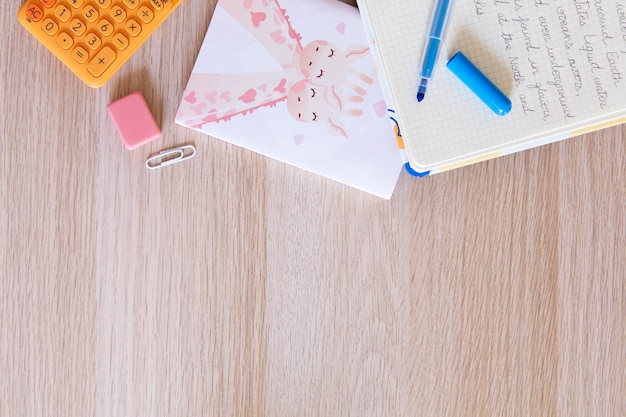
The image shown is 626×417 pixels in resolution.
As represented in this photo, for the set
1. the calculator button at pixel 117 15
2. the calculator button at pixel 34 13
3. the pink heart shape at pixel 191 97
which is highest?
the calculator button at pixel 34 13

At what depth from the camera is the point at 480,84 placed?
0.55 metres

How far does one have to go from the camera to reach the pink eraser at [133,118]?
601mm

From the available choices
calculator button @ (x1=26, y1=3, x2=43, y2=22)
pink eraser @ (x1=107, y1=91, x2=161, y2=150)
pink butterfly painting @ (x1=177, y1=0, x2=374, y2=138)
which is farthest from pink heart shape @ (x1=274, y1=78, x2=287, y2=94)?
calculator button @ (x1=26, y1=3, x2=43, y2=22)

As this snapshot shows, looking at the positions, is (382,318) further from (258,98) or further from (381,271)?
(258,98)

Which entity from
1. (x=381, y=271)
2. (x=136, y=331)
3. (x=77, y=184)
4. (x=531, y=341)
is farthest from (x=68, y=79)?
(x=531, y=341)

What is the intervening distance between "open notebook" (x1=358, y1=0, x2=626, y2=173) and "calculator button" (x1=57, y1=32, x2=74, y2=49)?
28 cm

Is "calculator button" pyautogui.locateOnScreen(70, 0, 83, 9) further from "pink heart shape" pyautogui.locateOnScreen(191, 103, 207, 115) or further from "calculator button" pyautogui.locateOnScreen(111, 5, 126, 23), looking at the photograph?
"pink heart shape" pyautogui.locateOnScreen(191, 103, 207, 115)

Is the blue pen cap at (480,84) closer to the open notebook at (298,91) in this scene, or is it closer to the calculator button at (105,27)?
the open notebook at (298,91)

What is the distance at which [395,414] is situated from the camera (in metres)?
0.60

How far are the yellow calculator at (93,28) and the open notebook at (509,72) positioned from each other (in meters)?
0.22

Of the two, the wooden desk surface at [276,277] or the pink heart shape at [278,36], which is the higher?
the pink heart shape at [278,36]

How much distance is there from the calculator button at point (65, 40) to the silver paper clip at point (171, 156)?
5.1 inches

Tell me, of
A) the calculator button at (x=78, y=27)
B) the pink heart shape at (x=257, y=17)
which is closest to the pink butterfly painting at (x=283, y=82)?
the pink heart shape at (x=257, y=17)

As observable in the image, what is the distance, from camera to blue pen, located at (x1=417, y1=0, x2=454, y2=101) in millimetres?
556
